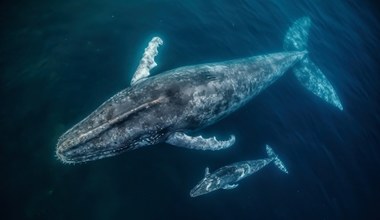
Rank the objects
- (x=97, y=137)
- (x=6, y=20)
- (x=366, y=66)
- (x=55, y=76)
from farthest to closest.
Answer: (x=366, y=66) < (x=6, y=20) < (x=55, y=76) < (x=97, y=137)

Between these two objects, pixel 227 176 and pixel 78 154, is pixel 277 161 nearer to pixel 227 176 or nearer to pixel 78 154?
pixel 227 176

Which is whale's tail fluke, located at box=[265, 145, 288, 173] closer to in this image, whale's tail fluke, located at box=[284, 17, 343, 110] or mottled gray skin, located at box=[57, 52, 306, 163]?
mottled gray skin, located at box=[57, 52, 306, 163]

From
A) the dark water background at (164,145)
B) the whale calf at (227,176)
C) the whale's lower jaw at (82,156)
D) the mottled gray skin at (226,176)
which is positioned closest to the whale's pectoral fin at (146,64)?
the dark water background at (164,145)

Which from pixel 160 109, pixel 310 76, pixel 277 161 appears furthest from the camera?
pixel 310 76

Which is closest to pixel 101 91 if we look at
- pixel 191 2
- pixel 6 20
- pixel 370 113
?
pixel 6 20

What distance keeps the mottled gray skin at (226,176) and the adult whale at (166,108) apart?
0.81 metres

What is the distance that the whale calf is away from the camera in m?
9.67

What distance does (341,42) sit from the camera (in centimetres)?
2008

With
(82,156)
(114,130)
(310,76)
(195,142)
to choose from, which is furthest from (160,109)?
(310,76)

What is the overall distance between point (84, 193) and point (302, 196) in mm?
7828

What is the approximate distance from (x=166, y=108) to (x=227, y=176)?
10.4ft

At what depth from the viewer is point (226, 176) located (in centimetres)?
1008

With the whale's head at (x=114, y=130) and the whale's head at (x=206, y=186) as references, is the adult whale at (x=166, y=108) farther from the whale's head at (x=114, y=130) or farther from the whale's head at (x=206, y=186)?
the whale's head at (x=206, y=186)

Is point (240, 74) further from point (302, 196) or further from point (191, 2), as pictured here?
point (191, 2)
